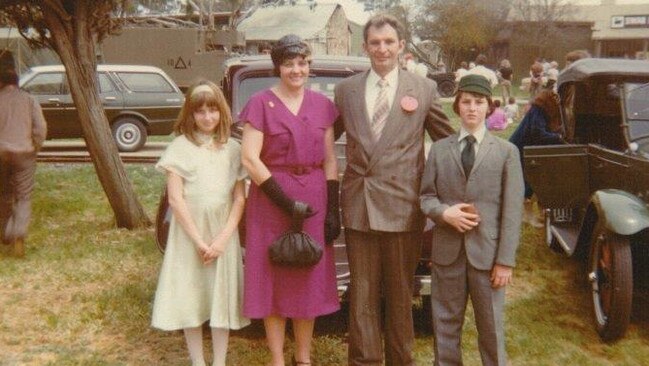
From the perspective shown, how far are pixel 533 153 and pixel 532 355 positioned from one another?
2.02 m

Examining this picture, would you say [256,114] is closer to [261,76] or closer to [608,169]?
[261,76]

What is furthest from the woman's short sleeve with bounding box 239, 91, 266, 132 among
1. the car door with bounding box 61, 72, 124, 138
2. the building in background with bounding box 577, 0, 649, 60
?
the building in background with bounding box 577, 0, 649, 60

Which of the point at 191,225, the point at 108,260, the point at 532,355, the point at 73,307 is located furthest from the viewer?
the point at 108,260

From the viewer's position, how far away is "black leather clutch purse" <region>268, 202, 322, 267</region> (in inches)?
146

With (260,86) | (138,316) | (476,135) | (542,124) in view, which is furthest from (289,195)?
(542,124)

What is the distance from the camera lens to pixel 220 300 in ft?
13.3

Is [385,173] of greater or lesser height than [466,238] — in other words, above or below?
above

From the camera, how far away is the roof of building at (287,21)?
4888cm

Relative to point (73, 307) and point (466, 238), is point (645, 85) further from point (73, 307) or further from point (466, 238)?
point (73, 307)

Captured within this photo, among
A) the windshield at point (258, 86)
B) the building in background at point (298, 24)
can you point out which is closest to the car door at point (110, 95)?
the windshield at point (258, 86)

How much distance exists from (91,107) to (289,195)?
4.45m

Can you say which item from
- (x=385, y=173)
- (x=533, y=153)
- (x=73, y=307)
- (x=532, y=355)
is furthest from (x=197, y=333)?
(x=533, y=153)

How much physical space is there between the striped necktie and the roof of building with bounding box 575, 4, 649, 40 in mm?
48648

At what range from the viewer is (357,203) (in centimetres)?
381
